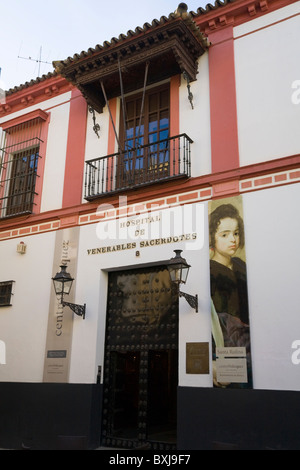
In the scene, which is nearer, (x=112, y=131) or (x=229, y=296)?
(x=229, y=296)

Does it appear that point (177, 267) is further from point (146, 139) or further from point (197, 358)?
point (146, 139)

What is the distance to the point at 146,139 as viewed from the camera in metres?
8.12

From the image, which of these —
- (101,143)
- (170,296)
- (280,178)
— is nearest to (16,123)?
(101,143)

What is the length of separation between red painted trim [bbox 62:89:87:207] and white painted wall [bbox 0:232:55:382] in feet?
2.87

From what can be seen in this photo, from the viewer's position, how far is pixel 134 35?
7555 mm

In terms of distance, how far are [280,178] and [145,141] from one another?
9.24 feet

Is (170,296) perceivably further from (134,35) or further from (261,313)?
(134,35)

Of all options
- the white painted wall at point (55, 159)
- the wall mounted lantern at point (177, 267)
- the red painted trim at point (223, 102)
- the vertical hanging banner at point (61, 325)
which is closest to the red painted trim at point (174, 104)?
the red painted trim at point (223, 102)

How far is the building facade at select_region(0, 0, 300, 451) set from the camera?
5941mm

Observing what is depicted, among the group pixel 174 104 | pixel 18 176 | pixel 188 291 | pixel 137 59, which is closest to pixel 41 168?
pixel 18 176

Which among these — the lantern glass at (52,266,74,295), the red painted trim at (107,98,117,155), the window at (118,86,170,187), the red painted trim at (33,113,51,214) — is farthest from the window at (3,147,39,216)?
the window at (118,86,170,187)

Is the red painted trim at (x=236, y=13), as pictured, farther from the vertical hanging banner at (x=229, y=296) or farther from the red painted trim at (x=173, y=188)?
the vertical hanging banner at (x=229, y=296)

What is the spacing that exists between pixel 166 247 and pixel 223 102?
258 centimetres
